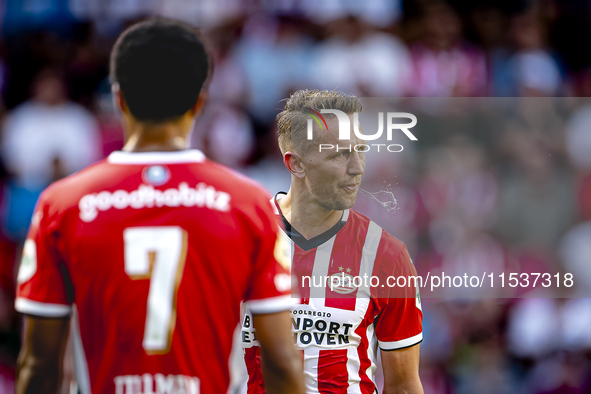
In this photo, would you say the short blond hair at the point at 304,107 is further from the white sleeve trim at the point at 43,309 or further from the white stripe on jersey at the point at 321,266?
the white sleeve trim at the point at 43,309

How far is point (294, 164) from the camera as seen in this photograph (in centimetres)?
317

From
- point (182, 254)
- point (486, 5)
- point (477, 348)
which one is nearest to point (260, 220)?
point (182, 254)

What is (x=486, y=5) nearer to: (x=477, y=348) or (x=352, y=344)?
(x=477, y=348)

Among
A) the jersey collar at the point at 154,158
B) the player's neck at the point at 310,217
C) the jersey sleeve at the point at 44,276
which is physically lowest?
the jersey sleeve at the point at 44,276

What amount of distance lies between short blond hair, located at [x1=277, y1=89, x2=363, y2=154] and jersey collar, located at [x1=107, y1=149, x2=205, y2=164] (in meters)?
1.18

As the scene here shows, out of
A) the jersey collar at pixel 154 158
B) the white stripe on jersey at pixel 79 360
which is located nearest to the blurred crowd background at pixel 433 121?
the jersey collar at pixel 154 158

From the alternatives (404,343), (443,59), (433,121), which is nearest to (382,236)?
(404,343)

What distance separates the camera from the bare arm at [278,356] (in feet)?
6.39

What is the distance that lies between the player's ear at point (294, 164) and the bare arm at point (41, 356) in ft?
4.81

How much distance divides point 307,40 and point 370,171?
4.72 m

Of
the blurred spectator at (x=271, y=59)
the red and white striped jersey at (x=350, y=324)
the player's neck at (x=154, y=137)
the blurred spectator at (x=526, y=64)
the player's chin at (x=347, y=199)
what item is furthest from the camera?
the blurred spectator at (x=271, y=59)

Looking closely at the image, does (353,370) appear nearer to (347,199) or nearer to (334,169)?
(347,199)

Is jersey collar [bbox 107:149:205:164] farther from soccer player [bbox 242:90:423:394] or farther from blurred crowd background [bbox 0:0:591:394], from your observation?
blurred crowd background [bbox 0:0:591:394]

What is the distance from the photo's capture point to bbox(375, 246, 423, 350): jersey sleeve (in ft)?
9.71
